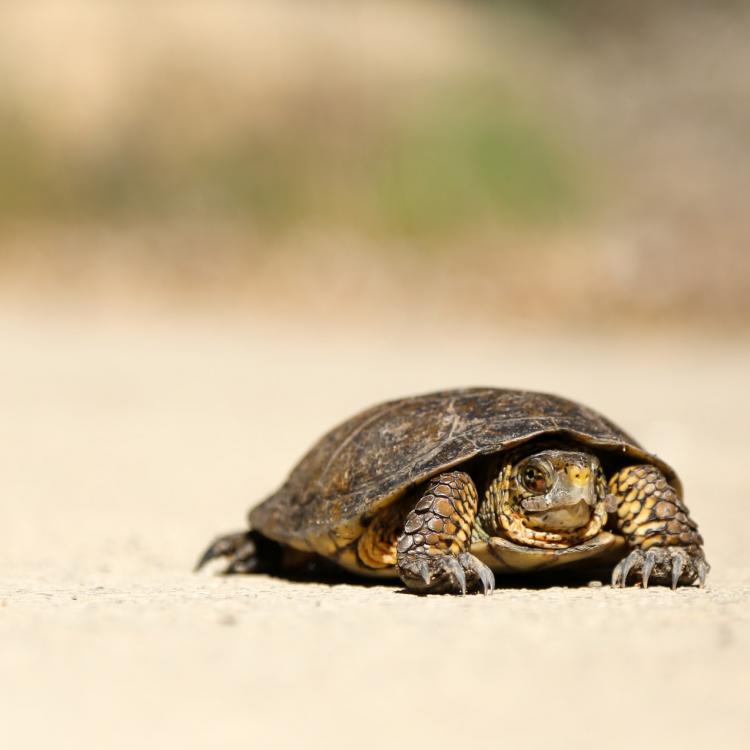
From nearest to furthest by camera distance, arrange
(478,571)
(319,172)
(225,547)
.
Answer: (478,571) → (225,547) → (319,172)

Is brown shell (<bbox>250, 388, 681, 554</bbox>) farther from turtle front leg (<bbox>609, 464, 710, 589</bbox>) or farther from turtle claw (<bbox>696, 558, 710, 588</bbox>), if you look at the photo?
turtle claw (<bbox>696, 558, 710, 588</bbox>)

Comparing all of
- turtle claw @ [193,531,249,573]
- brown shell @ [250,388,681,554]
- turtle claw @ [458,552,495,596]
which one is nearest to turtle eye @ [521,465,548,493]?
brown shell @ [250,388,681,554]

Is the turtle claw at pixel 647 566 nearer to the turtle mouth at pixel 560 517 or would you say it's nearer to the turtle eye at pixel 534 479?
the turtle mouth at pixel 560 517

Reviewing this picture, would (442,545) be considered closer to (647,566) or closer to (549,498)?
(549,498)

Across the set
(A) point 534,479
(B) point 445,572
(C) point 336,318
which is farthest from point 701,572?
(C) point 336,318

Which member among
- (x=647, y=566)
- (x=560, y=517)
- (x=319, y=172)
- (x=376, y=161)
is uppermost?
(x=376, y=161)

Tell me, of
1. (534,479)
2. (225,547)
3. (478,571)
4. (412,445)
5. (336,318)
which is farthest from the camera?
(336,318)

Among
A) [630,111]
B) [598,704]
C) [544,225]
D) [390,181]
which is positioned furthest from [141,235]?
[598,704]
